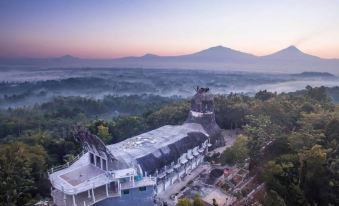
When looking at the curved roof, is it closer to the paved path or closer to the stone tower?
the stone tower

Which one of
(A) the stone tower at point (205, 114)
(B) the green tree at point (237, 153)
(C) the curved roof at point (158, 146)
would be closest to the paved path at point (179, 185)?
(C) the curved roof at point (158, 146)

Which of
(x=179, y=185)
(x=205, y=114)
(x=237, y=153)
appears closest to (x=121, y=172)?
(x=179, y=185)

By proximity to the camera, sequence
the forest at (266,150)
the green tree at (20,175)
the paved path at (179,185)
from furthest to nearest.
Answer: the paved path at (179,185) → the green tree at (20,175) → the forest at (266,150)

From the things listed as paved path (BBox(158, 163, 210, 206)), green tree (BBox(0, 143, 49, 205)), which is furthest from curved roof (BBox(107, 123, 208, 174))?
green tree (BBox(0, 143, 49, 205))

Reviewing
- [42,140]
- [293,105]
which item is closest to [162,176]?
[42,140]

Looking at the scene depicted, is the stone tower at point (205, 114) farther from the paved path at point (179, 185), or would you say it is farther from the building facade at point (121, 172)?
the building facade at point (121, 172)

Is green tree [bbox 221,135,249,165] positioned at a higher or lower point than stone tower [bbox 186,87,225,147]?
lower

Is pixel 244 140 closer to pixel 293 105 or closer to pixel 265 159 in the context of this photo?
pixel 265 159

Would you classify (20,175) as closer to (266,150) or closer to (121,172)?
(121,172)

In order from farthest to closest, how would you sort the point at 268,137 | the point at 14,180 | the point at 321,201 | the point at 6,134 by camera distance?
the point at 6,134
the point at 268,137
the point at 14,180
the point at 321,201

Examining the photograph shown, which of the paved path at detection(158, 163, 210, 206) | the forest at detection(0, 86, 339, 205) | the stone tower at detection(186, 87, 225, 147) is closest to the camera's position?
the forest at detection(0, 86, 339, 205)

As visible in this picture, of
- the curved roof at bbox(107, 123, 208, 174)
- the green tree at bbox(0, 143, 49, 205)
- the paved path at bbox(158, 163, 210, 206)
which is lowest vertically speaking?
the paved path at bbox(158, 163, 210, 206)
